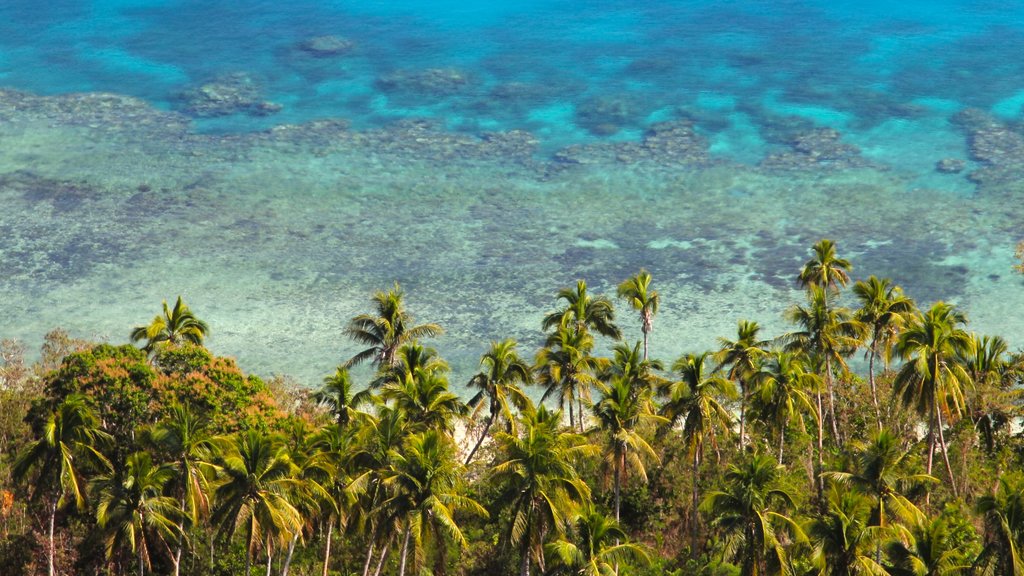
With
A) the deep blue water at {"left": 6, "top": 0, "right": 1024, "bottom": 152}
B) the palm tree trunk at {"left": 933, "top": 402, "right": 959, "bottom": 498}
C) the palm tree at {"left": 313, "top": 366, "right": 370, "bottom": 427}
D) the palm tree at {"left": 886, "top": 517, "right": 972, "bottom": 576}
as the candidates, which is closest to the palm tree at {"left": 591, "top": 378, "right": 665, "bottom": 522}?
the palm tree at {"left": 313, "top": 366, "right": 370, "bottom": 427}

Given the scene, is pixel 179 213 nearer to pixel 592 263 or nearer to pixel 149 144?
pixel 149 144

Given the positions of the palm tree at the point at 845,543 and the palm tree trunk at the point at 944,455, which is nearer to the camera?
the palm tree at the point at 845,543

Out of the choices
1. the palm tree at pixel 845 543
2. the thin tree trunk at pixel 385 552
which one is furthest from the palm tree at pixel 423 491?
the palm tree at pixel 845 543

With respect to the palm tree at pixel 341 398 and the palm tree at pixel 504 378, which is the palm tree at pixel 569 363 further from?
the palm tree at pixel 341 398

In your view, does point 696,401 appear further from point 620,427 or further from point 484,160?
point 484,160

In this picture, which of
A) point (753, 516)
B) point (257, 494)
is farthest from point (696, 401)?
point (257, 494)

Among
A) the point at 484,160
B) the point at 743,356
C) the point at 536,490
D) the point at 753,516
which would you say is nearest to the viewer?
the point at 536,490
